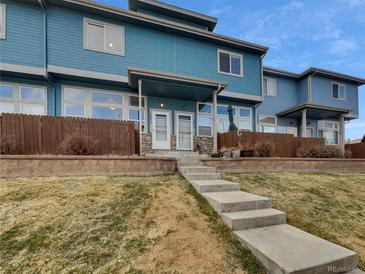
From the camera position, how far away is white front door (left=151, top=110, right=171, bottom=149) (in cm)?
1063

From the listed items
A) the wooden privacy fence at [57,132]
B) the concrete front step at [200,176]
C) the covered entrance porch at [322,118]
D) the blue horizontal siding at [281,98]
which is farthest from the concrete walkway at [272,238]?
the blue horizontal siding at [281,98]

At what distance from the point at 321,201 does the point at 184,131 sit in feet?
23.9

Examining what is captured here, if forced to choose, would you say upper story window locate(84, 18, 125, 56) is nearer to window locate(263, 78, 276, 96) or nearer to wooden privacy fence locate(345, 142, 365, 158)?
window locate(263, 78, 276, 96)

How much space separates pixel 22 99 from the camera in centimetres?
895

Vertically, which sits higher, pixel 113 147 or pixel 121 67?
pixel 121 67

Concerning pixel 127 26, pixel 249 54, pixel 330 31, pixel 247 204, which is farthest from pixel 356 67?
Result: pixel 247 204

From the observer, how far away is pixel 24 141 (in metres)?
6.44

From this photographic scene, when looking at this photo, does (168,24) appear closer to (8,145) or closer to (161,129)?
(161,129)

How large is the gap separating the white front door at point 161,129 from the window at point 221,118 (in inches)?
74.2

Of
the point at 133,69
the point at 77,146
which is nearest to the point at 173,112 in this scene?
the point at 133,69

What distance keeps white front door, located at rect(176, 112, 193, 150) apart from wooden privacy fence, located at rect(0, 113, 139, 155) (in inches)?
148

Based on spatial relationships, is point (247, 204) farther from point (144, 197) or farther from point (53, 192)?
point (53, 192)

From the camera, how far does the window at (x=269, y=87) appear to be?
15117mm

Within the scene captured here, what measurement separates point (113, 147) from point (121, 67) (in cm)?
464
